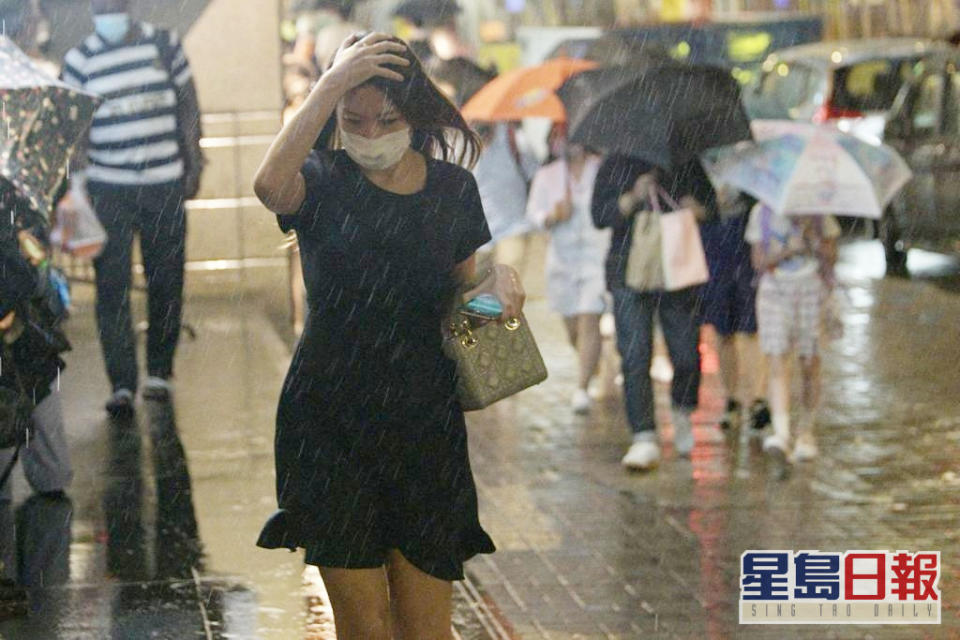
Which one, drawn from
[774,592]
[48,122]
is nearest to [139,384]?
[48,122]

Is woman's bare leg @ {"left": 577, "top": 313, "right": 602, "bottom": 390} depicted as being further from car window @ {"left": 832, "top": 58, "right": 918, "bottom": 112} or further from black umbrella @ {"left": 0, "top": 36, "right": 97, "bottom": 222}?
car window @ {"left": 832, "top": 58, "right": 918, "bottom": 112}

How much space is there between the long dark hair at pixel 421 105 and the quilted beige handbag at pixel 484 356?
1.42 ft

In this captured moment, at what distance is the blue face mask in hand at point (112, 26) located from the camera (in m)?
10.5

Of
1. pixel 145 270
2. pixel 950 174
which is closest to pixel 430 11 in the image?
pixel 145 270

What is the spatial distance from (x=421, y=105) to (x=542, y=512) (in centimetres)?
378

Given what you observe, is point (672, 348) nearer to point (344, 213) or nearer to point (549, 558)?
point (549, 558)

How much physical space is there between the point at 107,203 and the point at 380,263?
6518 mm

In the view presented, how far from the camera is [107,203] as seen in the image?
10.5 metres

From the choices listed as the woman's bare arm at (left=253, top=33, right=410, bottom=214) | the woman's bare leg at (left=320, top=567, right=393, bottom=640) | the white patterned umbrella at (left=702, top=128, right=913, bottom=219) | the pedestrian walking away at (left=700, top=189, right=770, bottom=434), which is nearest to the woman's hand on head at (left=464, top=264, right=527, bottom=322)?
the woman's bare arm at (left=253, top=33, right=410, bottom=214)

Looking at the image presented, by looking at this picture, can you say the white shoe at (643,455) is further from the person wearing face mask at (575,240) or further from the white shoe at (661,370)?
the white shoe at (661,370)

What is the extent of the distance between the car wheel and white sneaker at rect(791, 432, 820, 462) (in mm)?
→ 8676

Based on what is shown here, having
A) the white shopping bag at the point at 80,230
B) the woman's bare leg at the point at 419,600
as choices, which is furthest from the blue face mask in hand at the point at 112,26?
the woman's bare leg at the point at 419,600

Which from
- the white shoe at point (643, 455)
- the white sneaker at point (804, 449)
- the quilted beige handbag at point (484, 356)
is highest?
the quilted beige handbag at point (484, 356)

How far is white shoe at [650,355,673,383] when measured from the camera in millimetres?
11570
